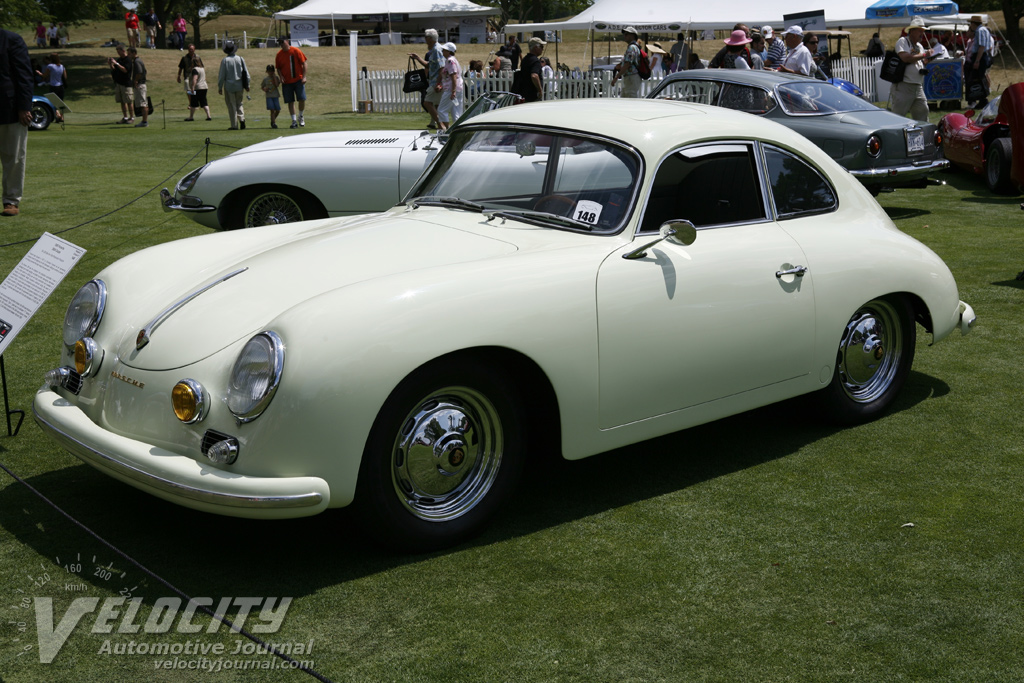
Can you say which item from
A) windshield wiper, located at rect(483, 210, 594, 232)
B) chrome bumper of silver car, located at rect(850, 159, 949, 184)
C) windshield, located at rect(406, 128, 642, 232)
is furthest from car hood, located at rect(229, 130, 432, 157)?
chrome bumper of silver car, located at rect(850, 159, 949, 184)

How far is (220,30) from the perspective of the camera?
247 feet

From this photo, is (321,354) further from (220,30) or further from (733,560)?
(220,30)

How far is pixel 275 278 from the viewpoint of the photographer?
3803 millimetres

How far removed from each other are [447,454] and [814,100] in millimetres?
9034

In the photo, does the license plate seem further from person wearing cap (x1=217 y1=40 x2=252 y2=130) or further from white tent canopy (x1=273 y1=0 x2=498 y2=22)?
white tent canopy (x1=273 y1=0 x2=498 y2=22)

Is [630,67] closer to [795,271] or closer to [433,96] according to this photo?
[433,96]

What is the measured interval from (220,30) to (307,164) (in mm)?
73602

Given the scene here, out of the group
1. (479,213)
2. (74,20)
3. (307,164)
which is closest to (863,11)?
(307,164)

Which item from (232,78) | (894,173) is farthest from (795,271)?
(232,78)

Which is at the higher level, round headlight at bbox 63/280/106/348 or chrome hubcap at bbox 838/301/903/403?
round headlight at bbox 63/280/106/348

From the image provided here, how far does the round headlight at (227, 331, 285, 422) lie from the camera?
10.3 feet

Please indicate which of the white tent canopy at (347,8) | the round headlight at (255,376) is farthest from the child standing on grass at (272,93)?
the round headlight at (255,376)

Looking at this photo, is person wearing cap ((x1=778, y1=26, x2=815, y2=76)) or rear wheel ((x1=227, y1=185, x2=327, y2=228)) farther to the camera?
person wearing cap ((x1=778, y1=26, x2=815, y2=76))

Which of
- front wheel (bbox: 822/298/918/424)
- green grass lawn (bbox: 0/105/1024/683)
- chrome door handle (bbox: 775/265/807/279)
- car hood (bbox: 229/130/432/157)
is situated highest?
car hood (bbox: 229/130/432/157)
